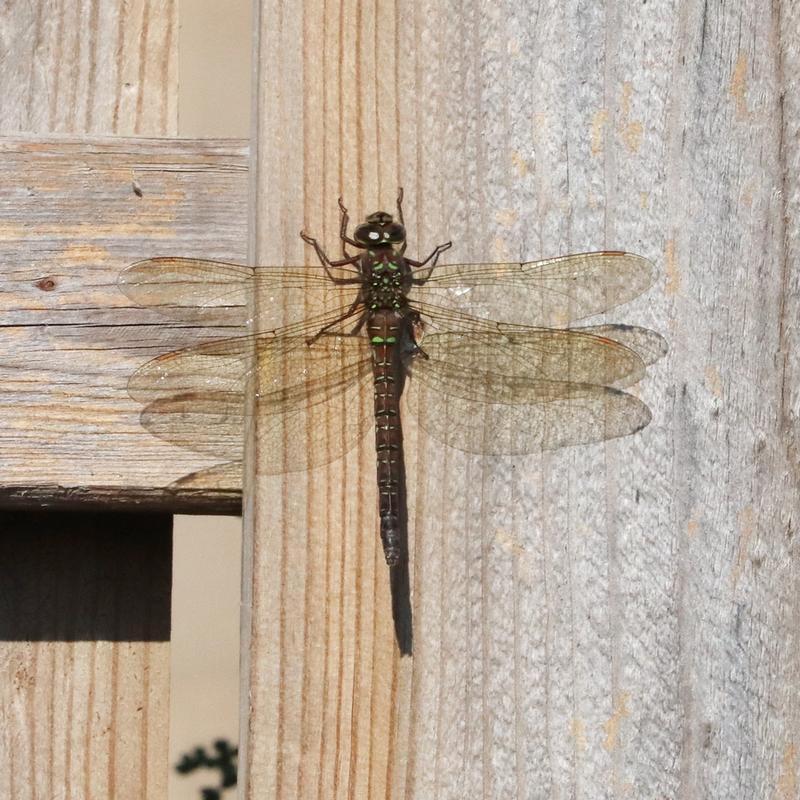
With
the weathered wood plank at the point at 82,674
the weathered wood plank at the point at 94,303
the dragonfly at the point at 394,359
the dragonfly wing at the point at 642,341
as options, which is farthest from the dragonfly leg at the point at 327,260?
the weathered wood plank at the point at 82,674

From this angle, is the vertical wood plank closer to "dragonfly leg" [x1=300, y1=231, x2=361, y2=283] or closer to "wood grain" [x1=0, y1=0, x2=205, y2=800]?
"wood grain" [x1=0, y1=0, x2=205, y2=800]

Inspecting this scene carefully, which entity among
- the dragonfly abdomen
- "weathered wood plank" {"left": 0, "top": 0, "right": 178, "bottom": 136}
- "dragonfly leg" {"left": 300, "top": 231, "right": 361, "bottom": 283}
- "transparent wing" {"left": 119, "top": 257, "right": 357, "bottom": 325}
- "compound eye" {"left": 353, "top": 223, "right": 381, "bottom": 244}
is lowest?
the dragonfly abdomen

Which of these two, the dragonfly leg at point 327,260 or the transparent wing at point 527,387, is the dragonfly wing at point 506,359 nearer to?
the transparent wing at point 527,387

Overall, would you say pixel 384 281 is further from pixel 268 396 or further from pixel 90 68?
pixel 90 68

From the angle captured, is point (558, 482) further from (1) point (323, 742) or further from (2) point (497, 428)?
(1) point (323, 742)

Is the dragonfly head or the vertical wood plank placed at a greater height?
the dragonfly head

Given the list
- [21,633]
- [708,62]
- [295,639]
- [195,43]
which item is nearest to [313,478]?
[295,639]

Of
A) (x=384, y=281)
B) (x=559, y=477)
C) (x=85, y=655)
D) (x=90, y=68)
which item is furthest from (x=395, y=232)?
(x=85, y=655)

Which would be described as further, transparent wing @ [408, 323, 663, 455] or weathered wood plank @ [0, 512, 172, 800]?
weathered wood plank @ [0, 512, 172, 800]

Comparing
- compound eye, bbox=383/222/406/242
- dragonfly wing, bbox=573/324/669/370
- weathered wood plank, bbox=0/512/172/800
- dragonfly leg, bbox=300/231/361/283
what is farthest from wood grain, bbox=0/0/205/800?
dragonfly wing, bbox=573/324/669/370
